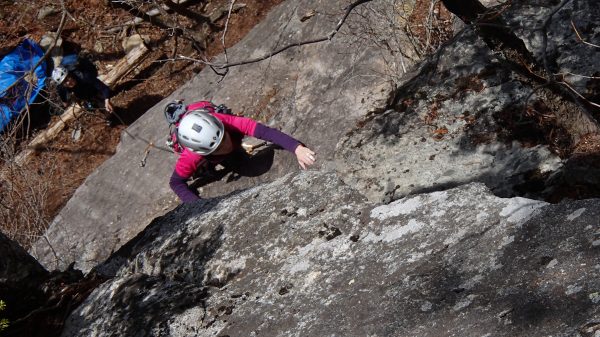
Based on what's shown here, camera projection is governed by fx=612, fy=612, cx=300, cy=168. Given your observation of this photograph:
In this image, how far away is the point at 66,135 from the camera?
11078mm

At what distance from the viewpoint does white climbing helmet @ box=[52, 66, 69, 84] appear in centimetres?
893

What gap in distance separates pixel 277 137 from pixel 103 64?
7390 mm

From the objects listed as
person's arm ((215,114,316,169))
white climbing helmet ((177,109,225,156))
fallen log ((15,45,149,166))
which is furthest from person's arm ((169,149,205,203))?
fallen log ((15,45,149,166))

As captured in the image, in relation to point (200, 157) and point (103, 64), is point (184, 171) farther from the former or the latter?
point (103, 64)

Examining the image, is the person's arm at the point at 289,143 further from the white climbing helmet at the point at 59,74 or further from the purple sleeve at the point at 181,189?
the white climbing helmet at the point at 59,74

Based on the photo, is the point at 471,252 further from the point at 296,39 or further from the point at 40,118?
the point at 40,118

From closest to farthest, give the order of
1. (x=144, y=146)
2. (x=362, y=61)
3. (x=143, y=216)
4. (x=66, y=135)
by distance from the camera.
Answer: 1. (x=362, y=61)
2. (x=143, y=216)
3. (x=144, y=146)
4. (x=66, y=135)

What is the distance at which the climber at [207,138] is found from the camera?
19.0 ft

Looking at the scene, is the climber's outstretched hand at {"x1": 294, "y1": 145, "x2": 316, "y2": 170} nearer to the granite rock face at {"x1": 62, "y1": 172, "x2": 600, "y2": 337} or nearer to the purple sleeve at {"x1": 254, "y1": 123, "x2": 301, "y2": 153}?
the purple sleeve at {"x1": 254, "y1": 123, "x2": 301, "y2": 153}

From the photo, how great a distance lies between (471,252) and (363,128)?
6.51 ft

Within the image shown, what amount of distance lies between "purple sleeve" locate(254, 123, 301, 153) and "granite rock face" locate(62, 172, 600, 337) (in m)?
1.06

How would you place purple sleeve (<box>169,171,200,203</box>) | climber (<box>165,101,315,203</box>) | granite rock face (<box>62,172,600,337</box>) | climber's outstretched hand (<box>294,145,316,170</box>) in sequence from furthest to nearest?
1. purple sleeve (<box>169,171,200,203</box>)
2. climber (<box>165,101,315,203</box>)
3. climber's outstretched hand (<box>294,145,316,170</box>)
4. granite rock face (<box>62,172,600,337</box>)

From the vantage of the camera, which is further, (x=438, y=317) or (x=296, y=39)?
(x=296, y=39)

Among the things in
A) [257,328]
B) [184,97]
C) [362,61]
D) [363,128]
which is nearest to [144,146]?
[184,97]
